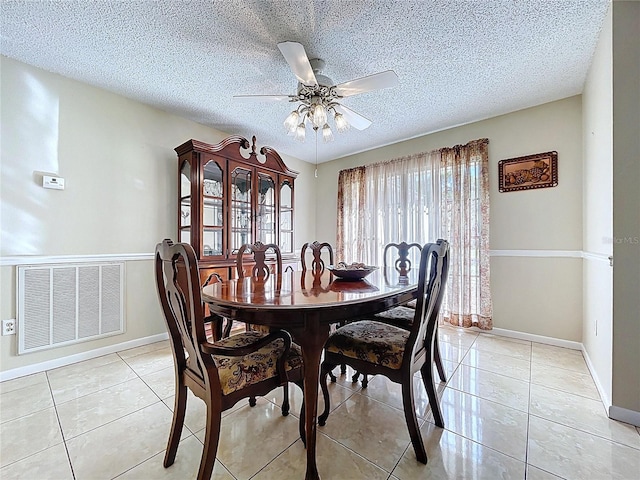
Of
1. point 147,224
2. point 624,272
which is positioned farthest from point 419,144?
point 147,224

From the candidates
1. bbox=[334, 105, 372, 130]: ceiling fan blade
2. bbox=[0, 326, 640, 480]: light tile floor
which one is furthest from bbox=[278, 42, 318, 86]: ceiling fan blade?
bbox=[0, 326, 640, 480]: light tile floor

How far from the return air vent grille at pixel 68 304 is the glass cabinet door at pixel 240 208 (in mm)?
1133

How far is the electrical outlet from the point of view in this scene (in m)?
2.08

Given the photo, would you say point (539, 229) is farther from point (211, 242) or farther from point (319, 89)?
point (211, 242)

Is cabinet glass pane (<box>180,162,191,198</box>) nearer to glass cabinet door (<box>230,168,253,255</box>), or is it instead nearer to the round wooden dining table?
glass cabinet door (<box>230,168,253,255</box>)

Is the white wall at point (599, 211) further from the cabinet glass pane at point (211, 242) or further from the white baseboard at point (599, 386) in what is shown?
the cabinet glass pane at point (211, 242)

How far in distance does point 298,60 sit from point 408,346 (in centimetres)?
172

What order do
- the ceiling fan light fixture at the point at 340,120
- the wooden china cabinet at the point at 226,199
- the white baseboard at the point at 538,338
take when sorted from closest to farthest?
the ceiling fan light fixture at the point at 340,120 < the white baseboard at the point at 538,338 < the wooden china cabinet at the point at 226,199

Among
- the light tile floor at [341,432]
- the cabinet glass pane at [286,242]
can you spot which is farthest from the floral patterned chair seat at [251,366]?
the cabinet glass pane at [286,242]

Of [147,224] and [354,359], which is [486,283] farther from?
[147,224]

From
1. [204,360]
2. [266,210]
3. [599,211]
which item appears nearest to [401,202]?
[266,210]

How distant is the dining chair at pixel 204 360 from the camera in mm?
1085

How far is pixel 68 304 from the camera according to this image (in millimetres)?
2361

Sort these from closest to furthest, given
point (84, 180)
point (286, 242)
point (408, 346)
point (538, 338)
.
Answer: point (408, 346), point (84, 180), point (538, 338), point (286, 242)
